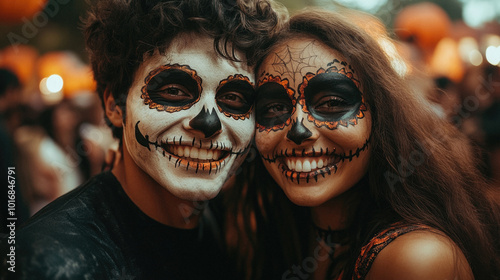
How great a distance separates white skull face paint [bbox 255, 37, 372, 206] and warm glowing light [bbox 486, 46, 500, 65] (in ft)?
16.8

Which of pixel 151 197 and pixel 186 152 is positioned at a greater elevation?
pixel 186 152

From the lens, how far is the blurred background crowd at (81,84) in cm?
306

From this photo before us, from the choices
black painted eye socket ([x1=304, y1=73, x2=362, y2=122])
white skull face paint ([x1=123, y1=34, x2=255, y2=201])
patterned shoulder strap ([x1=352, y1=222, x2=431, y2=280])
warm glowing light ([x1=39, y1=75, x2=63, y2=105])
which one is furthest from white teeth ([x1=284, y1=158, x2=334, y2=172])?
warm glowing light ([x1=39, y1=75, x2=63, y2=105])

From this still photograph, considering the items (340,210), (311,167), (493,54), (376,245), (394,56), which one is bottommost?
(340,210)

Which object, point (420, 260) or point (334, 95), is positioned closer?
point (420, 260)

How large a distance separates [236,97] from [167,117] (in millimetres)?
405

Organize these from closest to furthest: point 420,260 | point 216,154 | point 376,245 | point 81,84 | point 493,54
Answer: point 420,260 < point 376,245 < point 216,154 < point 493,54 < point 81,84

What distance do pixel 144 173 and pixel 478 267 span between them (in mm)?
1869

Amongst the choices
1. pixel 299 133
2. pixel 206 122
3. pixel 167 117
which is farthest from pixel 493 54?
pixel 167 117

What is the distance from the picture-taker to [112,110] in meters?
2.36

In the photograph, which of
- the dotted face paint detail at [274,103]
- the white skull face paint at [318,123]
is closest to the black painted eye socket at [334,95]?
the white skull face paint at [318,123]

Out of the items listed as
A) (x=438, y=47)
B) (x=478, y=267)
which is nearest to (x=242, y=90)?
(x=478, y=267)

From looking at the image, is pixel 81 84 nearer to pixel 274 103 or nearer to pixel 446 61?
pixel 274 103

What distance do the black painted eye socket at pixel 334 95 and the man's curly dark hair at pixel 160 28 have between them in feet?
1.34
